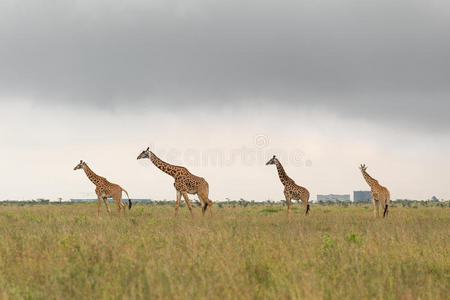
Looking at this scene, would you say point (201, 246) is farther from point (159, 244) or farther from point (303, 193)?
point (303, 193)

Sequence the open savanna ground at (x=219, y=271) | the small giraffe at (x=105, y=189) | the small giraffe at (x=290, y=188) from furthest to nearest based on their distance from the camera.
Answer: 1. the small giraffe at (x=290, y=188)
2. the small giraffe at (x=105, y=189)
3. the open savanna ground at (x=219, y=271)

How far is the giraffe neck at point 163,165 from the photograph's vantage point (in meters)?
20.6

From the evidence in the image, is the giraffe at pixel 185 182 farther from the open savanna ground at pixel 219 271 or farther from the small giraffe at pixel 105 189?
the open savanna ground at pixel 219 271

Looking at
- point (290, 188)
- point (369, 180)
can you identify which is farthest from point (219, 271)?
point (369, 180)

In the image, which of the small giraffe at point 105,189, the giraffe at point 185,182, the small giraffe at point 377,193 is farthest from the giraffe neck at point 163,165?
the small giraffe at point 377,193

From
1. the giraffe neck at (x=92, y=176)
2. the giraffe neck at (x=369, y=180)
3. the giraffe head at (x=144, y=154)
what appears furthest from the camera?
the giraffe neck at (x=369, y=180)

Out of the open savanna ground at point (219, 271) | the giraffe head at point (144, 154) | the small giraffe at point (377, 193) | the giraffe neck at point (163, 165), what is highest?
the giraffe head at point (144, 154)

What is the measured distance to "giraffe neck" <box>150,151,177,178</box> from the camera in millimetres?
20641

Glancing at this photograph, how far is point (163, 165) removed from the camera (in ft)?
68.4

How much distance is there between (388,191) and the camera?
2331cm

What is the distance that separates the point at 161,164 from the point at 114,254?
12477 mm

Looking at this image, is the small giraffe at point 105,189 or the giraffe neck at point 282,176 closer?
the small giraffe at point 105,189

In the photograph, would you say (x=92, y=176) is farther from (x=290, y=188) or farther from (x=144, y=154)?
(x=290, y=188)

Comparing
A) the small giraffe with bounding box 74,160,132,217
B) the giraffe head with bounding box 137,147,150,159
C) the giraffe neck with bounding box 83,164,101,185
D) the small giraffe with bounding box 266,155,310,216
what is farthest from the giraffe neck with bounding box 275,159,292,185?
the giraffe neck with bounding box 83,164,101,185
